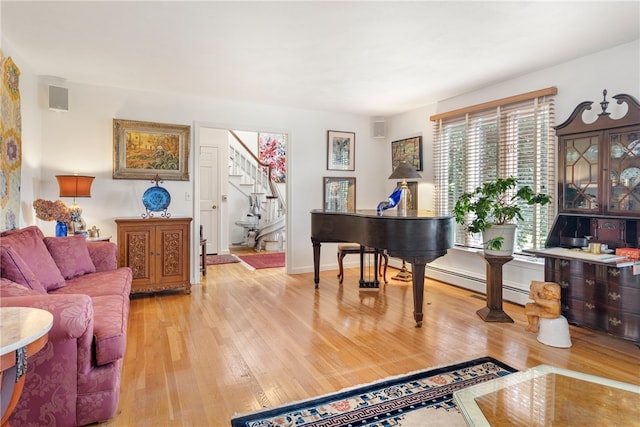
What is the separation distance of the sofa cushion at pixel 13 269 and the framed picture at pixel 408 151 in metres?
4.47

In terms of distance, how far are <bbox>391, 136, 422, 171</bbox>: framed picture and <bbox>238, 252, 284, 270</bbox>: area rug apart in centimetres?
256

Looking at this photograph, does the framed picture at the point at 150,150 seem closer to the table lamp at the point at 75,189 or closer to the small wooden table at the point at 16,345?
the table lamp at the point at 75,189

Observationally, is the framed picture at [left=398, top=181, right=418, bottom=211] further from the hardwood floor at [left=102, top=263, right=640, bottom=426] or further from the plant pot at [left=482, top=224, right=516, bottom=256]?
the plant pot at [left=482, top=224, right=516, bottom=256]

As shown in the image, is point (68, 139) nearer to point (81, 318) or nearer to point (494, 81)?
point (81, 318)

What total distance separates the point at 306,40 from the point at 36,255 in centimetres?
255

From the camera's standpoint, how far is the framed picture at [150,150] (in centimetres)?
408

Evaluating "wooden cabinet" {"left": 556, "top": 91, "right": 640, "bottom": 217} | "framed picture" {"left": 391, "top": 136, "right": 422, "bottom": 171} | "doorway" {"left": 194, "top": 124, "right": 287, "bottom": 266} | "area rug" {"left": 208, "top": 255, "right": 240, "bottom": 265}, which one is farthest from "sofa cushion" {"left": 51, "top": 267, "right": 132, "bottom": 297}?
"framed picture" {"left": 391, "top": 136, "right": 422, "bottom": 171}

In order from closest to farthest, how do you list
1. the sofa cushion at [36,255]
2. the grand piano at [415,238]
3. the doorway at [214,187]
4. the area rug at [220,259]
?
the sofa cushion at [36,255] → the grand piano at [415,238] → the area rug at [220,259] → the doorway at [214,187]

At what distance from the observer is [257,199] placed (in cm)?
766

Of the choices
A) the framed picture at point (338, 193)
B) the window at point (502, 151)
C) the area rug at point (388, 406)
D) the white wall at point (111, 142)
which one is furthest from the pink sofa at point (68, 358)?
the window at point (502, 151)

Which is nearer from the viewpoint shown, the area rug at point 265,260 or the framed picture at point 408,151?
the framed picture at point 408,151

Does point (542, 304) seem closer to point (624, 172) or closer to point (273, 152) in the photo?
point (624, 172)

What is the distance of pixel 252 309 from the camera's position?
3.53 meters

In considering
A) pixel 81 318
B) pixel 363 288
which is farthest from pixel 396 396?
pixel 363 288
